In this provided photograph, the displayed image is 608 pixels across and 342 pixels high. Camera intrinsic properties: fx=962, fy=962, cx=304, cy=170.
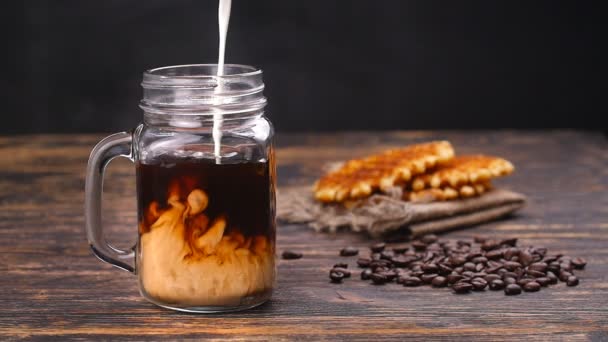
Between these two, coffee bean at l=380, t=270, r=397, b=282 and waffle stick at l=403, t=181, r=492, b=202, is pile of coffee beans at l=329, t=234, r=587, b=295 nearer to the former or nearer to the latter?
coffee bean at l=380, t=270, r=397, b=282

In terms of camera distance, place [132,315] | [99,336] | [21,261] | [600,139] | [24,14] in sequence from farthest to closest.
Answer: [24,14]
[600,139]
[21,261]
[132,315]
[99,336]

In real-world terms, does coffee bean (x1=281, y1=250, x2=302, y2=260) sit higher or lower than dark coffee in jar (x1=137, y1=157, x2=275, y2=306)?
lower

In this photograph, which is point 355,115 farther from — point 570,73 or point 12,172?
point 12,172

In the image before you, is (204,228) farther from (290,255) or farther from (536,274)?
(536,274)

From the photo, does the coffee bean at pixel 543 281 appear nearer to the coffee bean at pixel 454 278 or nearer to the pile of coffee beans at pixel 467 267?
the pile of coffee beans at pixel 467 267

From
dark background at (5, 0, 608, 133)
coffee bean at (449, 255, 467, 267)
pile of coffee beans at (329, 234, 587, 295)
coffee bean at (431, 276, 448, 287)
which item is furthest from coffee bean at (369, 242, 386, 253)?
dark background at (5, 0, 608, 133)

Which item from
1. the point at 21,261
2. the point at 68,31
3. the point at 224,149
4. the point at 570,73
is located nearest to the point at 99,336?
the point at 224,149

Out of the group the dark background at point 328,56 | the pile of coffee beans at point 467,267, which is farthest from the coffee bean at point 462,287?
the dark background at point 328,56
